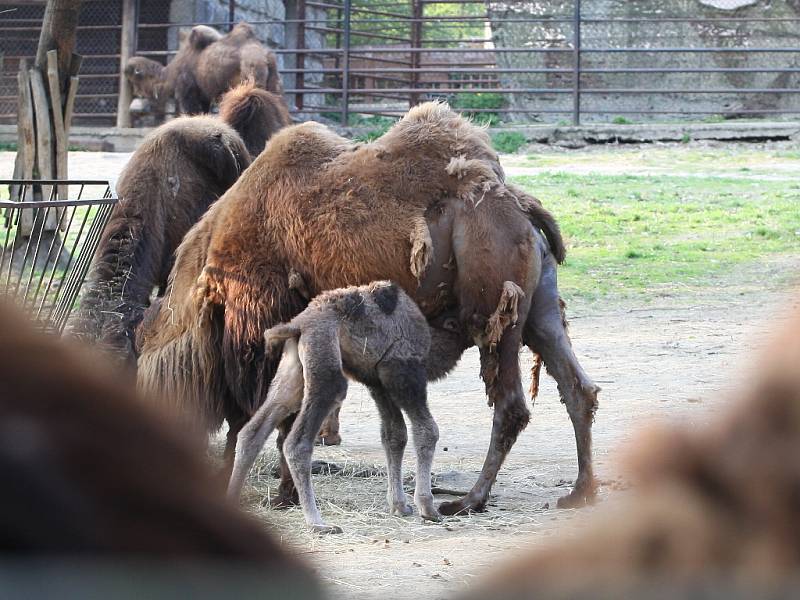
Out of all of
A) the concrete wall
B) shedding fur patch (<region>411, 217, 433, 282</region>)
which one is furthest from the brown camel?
the concrete wall

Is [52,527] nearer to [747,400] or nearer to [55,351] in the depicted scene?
[55,351]

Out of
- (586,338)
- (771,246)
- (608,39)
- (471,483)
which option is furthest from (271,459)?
(608,39)

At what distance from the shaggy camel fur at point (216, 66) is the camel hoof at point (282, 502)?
5.68 m

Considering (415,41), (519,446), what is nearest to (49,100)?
(519,446)

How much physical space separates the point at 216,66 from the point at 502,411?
776 centimetres

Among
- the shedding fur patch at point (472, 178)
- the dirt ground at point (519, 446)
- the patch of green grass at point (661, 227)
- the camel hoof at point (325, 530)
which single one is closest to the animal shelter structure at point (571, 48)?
the patch of green grass at point (661, 227)

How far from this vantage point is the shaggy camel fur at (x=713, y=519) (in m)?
0.61

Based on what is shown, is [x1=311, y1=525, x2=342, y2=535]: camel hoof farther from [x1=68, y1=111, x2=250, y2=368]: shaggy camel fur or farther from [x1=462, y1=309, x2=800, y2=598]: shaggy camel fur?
[x1=462, y1=309, x2=800, y2=598]: shaggy camel fur

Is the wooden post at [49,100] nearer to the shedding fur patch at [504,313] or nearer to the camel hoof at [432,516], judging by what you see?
the shedding fur patch at [504,313]

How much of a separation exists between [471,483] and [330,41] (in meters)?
23.5

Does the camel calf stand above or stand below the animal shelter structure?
below

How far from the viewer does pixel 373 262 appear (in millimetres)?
4945

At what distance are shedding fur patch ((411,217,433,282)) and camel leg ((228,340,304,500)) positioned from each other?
2.24 ft

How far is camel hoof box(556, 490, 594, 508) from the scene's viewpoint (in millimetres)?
4648
